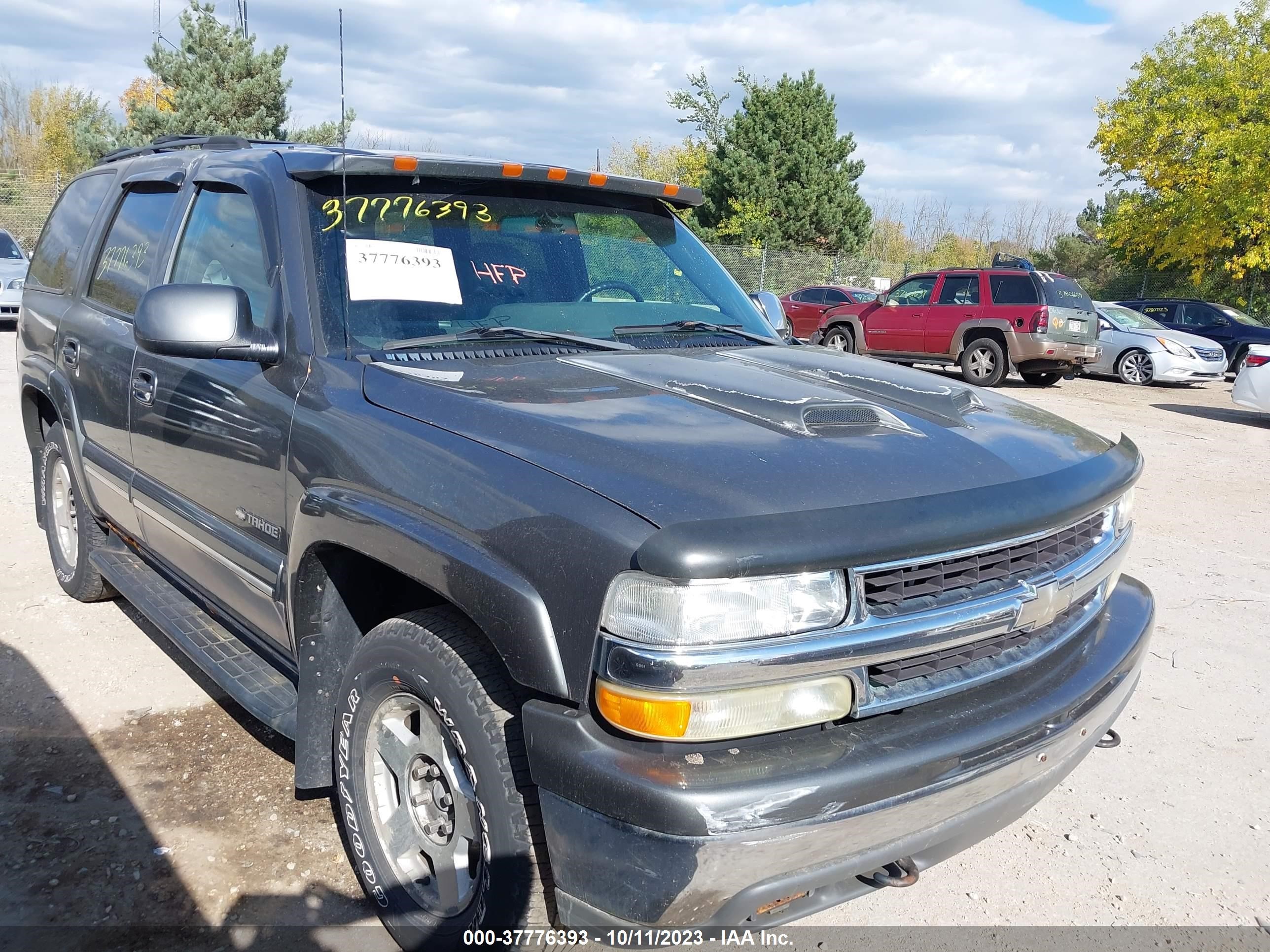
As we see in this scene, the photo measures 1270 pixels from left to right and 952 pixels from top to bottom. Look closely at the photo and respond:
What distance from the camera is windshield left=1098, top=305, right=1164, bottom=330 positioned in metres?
16.9

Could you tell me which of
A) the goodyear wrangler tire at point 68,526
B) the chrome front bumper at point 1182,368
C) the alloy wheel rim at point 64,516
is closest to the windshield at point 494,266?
the goodyear wrangler tire at point 68,526

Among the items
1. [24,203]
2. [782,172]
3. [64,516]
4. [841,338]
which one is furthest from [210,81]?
[64,516]

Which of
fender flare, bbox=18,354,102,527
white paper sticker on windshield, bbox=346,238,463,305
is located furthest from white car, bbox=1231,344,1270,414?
fender flare, bbox=18,354,102,527

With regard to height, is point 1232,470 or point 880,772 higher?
point 880,772

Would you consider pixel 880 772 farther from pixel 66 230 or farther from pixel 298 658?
pixel 66 230

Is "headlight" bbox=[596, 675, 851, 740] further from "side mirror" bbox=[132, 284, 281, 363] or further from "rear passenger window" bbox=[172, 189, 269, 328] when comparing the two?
"rear passenger window" bbox=[172, 189, 269, 328]

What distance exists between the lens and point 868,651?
183 centimetres

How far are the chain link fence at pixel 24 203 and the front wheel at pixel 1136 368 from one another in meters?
26.0

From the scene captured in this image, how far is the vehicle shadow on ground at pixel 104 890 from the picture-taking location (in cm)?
246

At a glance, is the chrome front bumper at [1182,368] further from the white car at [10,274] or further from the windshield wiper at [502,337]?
the white car at [10,274]

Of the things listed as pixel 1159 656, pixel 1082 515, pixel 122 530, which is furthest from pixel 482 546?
pixel 1159 656

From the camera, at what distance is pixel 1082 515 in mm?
2264

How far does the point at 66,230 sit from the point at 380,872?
358 cm

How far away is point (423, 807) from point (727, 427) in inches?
44.5
